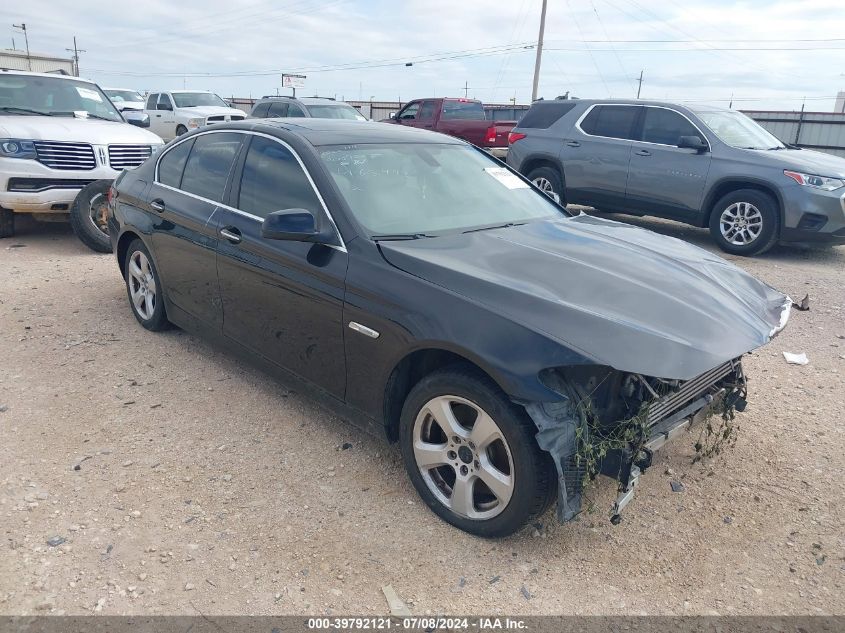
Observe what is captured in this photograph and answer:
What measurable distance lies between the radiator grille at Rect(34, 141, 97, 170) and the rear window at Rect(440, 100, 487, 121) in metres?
9.53

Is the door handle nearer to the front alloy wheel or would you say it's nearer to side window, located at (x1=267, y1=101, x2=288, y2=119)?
the front alloy wheel

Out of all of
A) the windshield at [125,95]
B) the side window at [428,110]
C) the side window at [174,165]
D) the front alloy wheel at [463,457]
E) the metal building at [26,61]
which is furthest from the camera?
the windshield at [125,95]

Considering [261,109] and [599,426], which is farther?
[261,109]

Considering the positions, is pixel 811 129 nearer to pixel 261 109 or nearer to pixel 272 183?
pixel 261 109

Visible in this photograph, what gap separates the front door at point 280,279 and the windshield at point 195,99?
17528 mm

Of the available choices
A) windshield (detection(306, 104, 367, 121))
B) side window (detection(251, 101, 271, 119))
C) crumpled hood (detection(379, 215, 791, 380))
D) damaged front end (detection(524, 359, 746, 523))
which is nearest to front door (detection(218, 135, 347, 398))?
crumpled hood (detection(379, 215, 791, 380))

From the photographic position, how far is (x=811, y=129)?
18.4m

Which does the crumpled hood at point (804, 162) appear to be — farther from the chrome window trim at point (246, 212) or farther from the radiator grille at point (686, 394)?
the chrome window trim at point (246, 212)

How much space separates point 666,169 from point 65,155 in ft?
25.2

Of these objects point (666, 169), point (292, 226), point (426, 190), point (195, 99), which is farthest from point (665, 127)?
point (195, 99)

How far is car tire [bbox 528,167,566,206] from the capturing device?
1018 cm

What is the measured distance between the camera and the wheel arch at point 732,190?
799cm

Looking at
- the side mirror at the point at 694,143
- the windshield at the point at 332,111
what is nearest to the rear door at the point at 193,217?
the side mirror at the point at 694,143

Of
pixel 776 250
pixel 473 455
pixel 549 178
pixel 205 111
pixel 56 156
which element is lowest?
pixel 776 250
